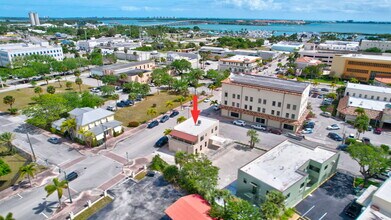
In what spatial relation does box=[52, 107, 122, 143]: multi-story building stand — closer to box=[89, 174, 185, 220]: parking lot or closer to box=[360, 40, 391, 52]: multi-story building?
box=[89, 174, 185, 220]: parking lot

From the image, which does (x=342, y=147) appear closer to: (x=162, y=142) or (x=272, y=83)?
(x=272, y=83)

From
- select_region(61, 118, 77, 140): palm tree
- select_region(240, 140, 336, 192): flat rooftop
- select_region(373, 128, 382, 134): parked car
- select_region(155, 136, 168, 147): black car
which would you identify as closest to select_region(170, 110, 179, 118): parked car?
select_region(155, 136, 168, 147): black car

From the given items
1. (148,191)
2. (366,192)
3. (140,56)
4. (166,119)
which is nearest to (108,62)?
(140,56)

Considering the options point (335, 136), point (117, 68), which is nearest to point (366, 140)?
point (335, 136)

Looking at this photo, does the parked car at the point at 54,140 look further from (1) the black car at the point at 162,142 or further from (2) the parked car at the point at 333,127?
(2) the parked car at the point at 333,127

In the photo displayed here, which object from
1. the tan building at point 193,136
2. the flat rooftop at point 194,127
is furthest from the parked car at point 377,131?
the flat rooftop at point 194,127
